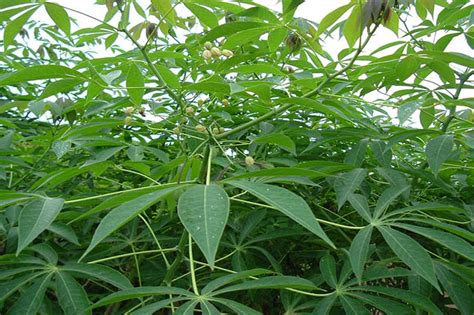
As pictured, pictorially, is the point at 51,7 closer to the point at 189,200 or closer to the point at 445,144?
the point at 189,200

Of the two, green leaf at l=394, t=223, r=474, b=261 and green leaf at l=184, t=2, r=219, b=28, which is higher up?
green leaf at l=184, t=2, r=219, b=28

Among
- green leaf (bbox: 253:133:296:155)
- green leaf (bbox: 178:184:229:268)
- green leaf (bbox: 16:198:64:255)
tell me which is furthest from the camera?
green leaf (bbox: 253:133:296:155)

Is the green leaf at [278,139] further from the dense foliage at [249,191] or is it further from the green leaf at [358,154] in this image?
the green leaf at [358,154]

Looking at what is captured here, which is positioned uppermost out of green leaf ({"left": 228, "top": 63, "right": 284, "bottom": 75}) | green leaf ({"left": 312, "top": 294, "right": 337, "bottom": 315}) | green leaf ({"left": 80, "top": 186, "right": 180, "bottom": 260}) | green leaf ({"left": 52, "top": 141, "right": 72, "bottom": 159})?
green leaf ({"left": 228, "top": 63, "right": 284, "bottom": 75})

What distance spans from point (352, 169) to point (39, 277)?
61cm

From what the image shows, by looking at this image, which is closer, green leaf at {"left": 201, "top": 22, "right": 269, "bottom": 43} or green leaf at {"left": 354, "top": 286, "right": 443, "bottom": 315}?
green leaf at {"left": 354, "top": 286, "right": 443, "bottom": 315}

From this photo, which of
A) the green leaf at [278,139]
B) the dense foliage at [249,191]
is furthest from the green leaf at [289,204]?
the green leaf at [278,139]

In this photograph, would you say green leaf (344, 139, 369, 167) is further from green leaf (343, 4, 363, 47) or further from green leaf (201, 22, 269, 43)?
green leaf (201, 22, 269, 43)

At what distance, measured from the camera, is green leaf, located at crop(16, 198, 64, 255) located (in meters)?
0.69

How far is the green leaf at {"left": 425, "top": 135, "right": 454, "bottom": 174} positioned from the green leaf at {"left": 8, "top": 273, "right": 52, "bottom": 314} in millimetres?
708

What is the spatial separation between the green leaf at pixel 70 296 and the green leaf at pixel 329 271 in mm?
397

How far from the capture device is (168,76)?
993 millimetres

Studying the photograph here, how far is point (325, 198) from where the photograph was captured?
A: 4.12 feet

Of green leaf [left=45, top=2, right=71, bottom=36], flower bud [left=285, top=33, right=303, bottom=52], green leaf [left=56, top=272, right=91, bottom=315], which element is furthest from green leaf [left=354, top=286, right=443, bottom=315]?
green leaf [left=45, top=2, right=71, bottom=36]
